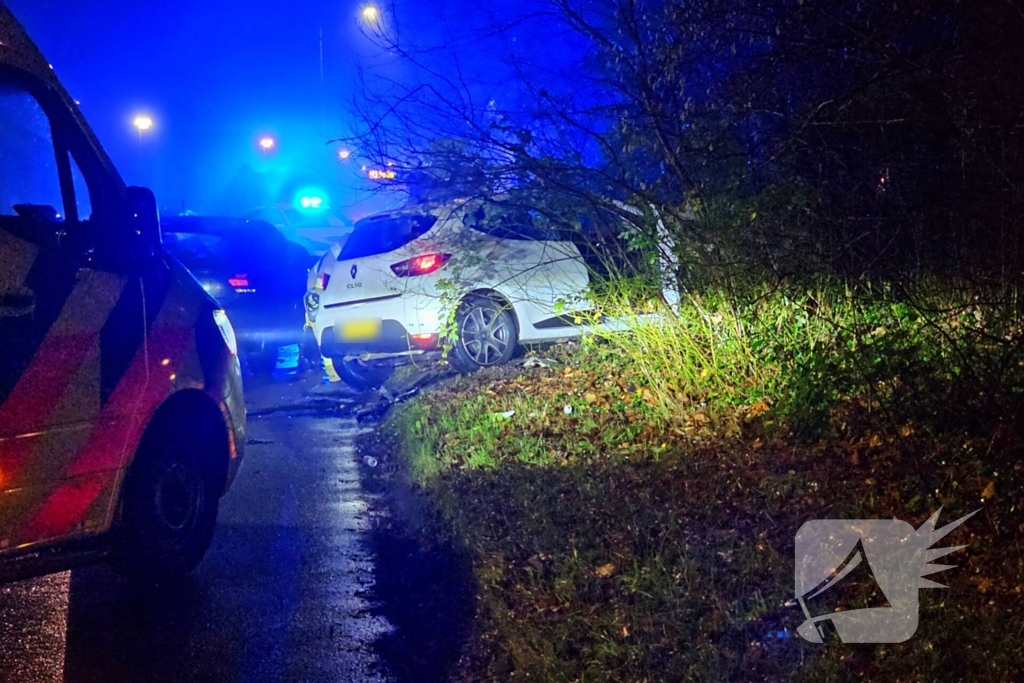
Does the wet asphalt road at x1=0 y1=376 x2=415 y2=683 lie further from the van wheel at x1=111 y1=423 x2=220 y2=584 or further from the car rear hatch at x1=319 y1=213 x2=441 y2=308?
the car rear hatch at x1=319 y1=213 x2=441 y2=308

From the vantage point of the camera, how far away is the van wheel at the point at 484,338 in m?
8.12

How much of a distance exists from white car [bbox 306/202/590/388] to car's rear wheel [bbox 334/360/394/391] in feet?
2.64

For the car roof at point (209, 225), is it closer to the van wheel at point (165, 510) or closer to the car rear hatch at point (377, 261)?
the car rear hatch at point (377, 261)

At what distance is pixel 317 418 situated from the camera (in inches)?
353

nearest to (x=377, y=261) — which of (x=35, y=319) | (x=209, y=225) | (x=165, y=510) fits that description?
(x=209, y=225)

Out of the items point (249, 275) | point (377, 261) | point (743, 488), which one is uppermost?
point (249, 275)

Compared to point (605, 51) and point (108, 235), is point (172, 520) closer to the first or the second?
point (108, 235)

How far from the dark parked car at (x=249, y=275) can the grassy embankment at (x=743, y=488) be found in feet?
16.7

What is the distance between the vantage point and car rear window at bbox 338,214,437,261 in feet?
26.3

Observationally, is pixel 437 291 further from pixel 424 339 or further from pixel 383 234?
pixel 383 234

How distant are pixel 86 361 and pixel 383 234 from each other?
4.66 meters

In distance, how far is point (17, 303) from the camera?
344 centimetres

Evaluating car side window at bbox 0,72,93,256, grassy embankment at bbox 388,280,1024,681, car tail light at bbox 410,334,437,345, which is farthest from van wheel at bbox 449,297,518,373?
car side window at bbox 0,72,93,256

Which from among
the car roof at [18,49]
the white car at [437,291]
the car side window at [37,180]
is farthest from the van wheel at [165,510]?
the white car at [437,291]
